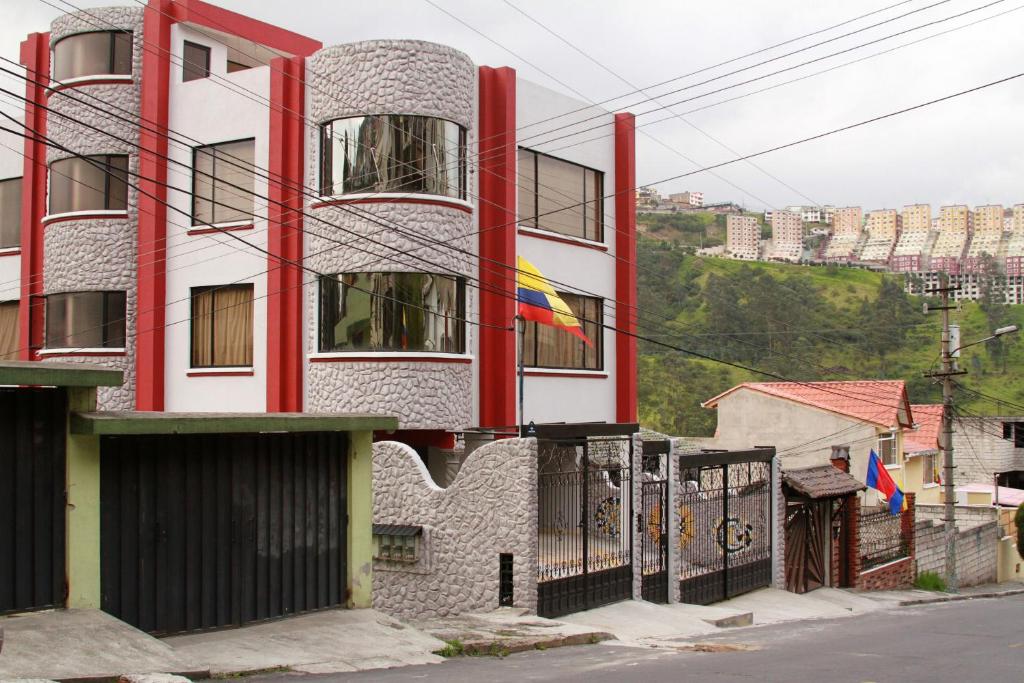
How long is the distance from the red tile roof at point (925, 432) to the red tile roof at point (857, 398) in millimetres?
3642

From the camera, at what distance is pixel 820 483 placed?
2252 cm

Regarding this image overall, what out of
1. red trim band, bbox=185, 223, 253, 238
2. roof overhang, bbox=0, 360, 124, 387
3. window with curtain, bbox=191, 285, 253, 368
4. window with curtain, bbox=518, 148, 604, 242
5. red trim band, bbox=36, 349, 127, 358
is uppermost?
window with curtain, bbox=518, 148, 604, 242

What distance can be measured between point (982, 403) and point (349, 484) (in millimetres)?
84247

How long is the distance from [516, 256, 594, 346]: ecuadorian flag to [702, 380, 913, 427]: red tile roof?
24307 millimetres

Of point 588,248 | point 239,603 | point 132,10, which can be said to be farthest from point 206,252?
point 239,603

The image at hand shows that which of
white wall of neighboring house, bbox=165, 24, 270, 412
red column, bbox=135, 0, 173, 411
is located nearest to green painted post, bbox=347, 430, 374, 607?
white wall of neighboring house, bbox=165, 24, 270, 412

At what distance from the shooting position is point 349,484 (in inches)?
505

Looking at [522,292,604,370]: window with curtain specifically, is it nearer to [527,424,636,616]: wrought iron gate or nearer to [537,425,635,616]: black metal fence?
[527,424,636,616]: wrought iron gate

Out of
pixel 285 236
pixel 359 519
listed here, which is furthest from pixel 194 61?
pixel 359 519

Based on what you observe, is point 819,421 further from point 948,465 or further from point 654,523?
point 654,523

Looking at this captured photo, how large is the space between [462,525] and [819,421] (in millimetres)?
30569

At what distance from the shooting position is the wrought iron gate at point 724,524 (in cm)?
1877

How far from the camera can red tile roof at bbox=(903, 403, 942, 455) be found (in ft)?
159

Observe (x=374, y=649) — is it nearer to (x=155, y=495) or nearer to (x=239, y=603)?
(x=239, y=603)
